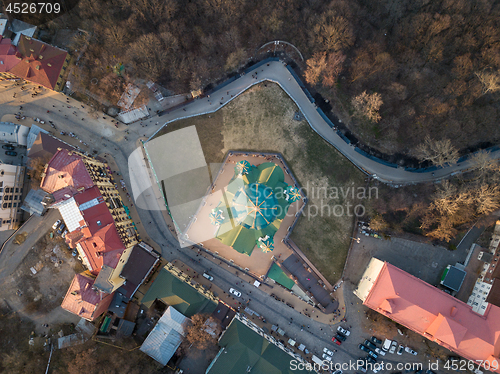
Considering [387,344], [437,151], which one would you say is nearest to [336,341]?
[387,344]

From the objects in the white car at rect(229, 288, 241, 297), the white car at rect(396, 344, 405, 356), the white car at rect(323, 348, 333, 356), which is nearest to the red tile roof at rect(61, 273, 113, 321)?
the white car at rect(229, 288, 241, 297)

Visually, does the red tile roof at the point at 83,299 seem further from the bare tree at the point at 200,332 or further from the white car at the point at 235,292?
the white car at the point at 235,292

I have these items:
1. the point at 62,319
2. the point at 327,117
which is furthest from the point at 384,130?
the point at 62,319

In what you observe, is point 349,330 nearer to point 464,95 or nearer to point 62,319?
point 464,95

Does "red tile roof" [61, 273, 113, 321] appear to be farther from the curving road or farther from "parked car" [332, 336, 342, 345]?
"parked car" [332, 336, 342, 345]

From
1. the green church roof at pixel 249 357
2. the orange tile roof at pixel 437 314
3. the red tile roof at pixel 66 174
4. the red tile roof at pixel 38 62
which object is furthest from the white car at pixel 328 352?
the red tile roof at pixel 38 62
